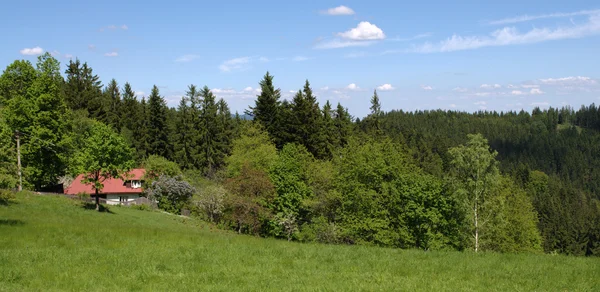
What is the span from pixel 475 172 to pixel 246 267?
1333 inches

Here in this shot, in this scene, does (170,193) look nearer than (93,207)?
No

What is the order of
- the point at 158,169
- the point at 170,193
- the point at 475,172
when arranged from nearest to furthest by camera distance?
the point at 475,172
the point at 170,193
the point at 158,169

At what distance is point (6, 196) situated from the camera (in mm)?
31156

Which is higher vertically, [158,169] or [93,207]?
[158,169]

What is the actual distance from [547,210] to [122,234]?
12608 centimetres

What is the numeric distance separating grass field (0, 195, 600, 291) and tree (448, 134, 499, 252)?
25486 millimetres

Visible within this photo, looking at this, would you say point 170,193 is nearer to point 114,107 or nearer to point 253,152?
point 253,152

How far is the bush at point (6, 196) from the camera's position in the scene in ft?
101

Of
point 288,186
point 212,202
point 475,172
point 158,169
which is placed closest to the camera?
point 475,172

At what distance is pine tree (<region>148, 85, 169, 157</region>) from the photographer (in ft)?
227

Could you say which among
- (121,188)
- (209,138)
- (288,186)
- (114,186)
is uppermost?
(209,138)

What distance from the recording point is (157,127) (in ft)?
230

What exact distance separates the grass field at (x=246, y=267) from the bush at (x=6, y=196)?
448 inches

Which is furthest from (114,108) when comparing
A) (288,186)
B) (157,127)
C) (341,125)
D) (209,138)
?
(288,186)
